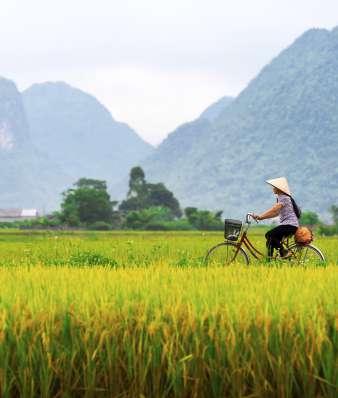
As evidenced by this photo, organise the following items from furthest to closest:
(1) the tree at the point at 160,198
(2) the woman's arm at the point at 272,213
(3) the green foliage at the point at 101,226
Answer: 1. (1) the tree at the point at 160,198
2. (3) the green foliage at the point at 101,226
3. (2) the woman's arm at the point at 272,213

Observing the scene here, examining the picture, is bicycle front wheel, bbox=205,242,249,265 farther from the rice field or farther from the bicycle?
the rice field

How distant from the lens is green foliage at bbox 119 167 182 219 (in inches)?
4291

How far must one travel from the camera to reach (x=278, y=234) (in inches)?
610

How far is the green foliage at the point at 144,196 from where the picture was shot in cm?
10900

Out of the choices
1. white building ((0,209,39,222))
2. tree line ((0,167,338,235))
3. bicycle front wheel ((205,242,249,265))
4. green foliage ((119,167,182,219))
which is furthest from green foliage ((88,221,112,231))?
white building ((0,209,39,222))

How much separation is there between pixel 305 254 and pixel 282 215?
2.76 ft

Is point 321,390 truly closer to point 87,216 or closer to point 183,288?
point 183,288

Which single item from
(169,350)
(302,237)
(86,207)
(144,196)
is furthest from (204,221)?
(169,350)

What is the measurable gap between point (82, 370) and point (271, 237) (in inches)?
374

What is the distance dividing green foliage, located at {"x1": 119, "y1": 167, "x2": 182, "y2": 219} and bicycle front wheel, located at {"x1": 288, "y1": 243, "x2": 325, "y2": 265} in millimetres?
91860

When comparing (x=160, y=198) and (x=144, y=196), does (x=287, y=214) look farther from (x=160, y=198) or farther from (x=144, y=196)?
(x=160, y=198)

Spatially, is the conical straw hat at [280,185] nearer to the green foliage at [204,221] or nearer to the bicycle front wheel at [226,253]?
the bicycle front wheel at [226,253]

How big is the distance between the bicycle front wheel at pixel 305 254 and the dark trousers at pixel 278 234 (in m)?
0.23

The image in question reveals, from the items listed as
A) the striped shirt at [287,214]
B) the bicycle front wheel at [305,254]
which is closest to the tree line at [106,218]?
the bicycle front wheel at [305,254]
